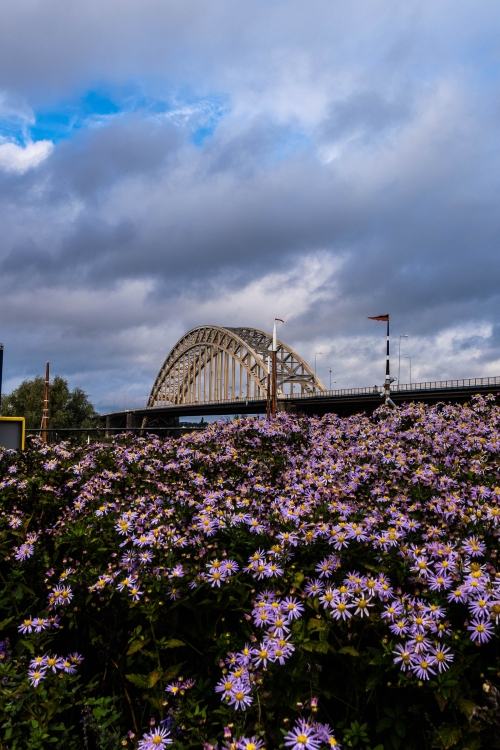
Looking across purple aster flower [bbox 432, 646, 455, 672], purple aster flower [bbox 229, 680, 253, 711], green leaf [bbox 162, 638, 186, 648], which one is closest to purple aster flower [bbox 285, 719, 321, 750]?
purple aster flower [bbox 229, 680, 253, 711]

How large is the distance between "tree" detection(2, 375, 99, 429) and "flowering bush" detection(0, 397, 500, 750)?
59.8 metres

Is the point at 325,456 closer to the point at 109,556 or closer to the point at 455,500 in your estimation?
the point at 455,500

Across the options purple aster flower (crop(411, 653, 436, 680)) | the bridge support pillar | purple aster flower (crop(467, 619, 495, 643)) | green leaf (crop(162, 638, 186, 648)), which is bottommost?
the bridge support pillar

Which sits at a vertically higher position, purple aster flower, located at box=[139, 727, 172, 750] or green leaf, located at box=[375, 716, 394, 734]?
green leaf, located at box=[375, 716, 394, 734]

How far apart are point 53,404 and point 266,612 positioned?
65306mm

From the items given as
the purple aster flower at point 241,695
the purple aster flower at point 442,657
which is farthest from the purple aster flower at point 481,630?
the purple aster flower at point 241,695

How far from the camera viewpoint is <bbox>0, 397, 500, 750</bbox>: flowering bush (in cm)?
272

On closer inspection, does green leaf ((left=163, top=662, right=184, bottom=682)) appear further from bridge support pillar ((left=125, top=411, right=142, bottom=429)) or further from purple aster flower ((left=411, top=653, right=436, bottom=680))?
bridge support pillar ((left=125, top=411, right=142, bottom=429))

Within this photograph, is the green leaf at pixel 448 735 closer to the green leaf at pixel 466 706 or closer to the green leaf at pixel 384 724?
the green leaf at pixel 466 706

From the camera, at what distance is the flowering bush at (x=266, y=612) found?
2.72m

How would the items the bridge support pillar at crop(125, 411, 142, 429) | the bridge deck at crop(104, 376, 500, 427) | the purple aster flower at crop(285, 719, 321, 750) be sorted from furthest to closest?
1. the bridge support pillar at crop(125, 411, 142, 429)
2. the bridge deck at crop(104, 376, 500, 427)
3. the purple aster flower at crop(285, 719, 321, 750)

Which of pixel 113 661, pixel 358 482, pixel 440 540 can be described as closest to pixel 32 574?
pixel 113 661

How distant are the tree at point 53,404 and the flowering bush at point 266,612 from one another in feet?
196

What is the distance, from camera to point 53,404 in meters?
64.8
